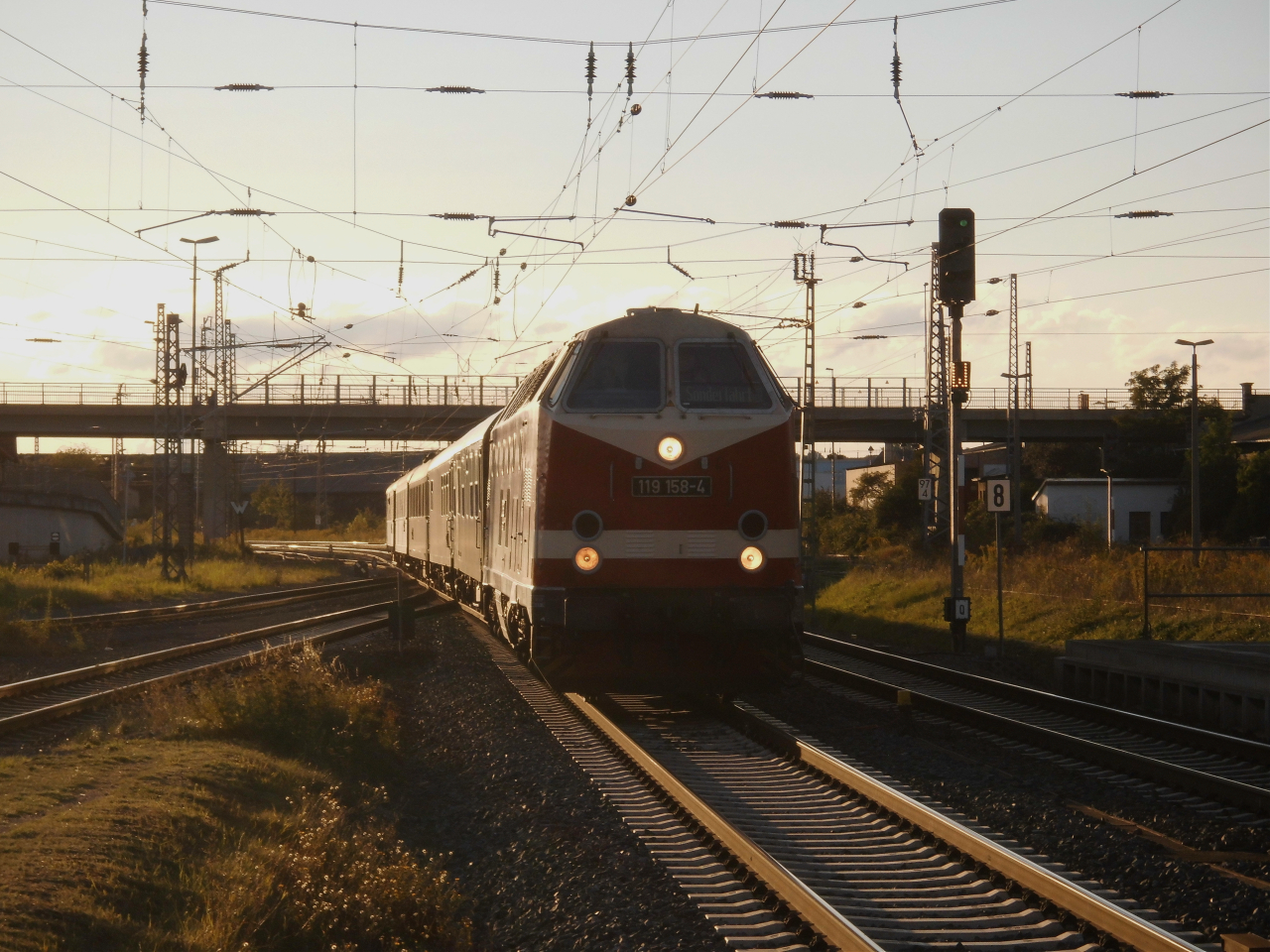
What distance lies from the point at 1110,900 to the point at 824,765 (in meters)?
3.17

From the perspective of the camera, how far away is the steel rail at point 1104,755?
26.5 ft

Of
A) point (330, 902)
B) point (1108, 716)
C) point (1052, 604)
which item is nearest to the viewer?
point (330, 902)

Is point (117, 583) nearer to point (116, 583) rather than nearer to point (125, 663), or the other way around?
point (116, 583)

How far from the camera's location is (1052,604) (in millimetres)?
22219

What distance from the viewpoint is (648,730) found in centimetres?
1113

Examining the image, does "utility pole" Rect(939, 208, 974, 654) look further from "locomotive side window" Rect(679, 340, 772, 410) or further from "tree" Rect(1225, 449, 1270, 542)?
"tree" Rect(1225, 449, 1270, 542)

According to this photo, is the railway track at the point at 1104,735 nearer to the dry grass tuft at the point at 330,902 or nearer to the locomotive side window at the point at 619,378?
the locomotive side window at the point at 619,378

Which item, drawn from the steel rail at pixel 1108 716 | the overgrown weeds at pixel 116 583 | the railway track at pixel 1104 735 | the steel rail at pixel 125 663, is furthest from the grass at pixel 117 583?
the railway track at pixel 1104 735

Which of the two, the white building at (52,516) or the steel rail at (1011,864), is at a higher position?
the white building at (52,516)

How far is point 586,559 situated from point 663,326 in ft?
8.32

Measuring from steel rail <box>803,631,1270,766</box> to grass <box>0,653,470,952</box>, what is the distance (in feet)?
21.4

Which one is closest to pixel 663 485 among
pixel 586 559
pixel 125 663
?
pixel 586 559

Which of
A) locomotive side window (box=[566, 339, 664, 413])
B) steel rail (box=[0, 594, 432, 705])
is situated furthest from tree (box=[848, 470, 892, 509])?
locomotive side window (box=[566, 339, 664, 413])

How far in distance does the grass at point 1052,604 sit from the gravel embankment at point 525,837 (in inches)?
342
